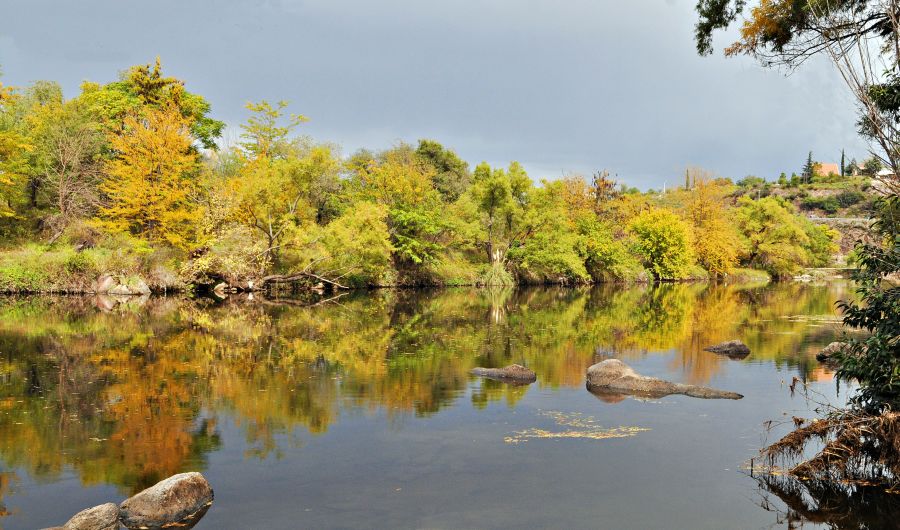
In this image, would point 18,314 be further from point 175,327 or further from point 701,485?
point 701,485

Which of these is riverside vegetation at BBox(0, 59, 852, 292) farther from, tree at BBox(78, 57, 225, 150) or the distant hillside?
the distant hillside

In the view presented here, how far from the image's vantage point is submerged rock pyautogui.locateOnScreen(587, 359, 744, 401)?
13586 millimetres

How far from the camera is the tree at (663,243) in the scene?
62031 millimetres

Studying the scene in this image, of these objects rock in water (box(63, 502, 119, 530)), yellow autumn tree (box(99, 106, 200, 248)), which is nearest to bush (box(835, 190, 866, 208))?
rock in water (box(63, 502, 119, 530))

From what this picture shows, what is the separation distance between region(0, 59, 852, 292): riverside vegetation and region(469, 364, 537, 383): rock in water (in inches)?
1021

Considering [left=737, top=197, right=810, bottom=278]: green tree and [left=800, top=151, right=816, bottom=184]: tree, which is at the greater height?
[left=800, top=151, right=816, bottom=184]: tree

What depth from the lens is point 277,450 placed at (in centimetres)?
979

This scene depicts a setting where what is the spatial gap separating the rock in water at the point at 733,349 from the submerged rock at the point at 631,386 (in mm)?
5601

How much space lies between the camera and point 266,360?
17.2m

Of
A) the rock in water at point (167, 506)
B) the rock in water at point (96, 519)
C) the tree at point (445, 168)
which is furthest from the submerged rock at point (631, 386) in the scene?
the tree at point (445, 168)

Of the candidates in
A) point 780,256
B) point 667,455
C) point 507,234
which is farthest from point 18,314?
point 780,256

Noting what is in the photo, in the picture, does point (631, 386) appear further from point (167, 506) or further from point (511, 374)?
point (167, 506)

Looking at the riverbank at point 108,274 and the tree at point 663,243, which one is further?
the tree at point 663,243

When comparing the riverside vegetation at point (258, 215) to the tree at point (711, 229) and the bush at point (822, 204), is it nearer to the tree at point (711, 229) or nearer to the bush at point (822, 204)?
the tree at point (711, 229)
